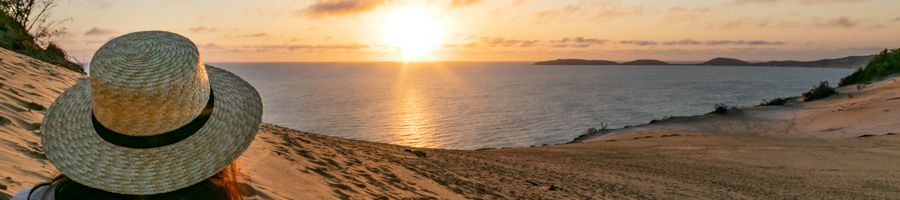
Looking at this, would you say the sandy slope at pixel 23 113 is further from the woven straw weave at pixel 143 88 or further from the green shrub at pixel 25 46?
the woven straw weave at pixel 143 88

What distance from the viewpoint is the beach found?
7496 millimetres

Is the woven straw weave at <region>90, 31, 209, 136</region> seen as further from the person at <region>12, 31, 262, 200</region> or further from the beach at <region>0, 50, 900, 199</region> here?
the beach at <region>0, 50, 900, 199</region>

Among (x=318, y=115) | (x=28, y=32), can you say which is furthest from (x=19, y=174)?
(x=318, y=115)

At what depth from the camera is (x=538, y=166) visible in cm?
1570

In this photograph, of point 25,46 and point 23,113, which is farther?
point 25,46

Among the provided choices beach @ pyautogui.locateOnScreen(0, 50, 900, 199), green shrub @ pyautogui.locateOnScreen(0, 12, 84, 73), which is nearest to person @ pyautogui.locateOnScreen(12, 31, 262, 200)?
beach @ pyautogui.locateOnScreen(0, 50, 900, 199)

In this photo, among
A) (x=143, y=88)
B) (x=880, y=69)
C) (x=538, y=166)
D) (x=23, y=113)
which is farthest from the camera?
(x=880, y=69)

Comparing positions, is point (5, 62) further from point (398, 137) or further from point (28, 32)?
point (398, 137)

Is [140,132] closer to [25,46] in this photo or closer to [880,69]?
[25,46]

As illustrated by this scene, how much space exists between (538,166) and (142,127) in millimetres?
13936

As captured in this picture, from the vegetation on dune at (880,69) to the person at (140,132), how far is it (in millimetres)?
61542

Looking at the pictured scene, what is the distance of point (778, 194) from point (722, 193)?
118 centimetres

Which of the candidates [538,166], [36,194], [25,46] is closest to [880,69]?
[538,166]

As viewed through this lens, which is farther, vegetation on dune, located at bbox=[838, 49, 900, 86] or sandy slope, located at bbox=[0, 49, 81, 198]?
vegetation on dune, located at bbox=[838, 49, 900, 86]
